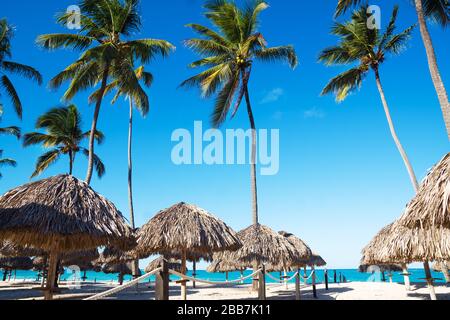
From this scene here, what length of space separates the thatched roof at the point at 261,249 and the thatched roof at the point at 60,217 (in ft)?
24.5

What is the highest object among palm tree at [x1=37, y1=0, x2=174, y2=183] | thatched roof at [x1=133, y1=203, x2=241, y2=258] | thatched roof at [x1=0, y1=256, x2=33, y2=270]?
palm tree at [x1=37, y1=0, x2=174, y2=183]

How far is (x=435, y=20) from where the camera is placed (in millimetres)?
13164

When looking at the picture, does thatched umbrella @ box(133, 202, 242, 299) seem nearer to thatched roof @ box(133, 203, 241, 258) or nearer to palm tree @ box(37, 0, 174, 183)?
thatched roof @ box(133, 203, 241, 258)

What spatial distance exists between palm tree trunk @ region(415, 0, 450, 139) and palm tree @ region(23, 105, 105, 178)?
2158cm

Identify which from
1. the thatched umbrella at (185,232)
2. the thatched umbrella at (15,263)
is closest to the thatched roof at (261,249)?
the thatched umbrella at (185,232)

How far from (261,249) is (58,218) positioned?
968 cm

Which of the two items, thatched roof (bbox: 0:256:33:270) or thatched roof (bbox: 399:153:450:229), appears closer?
thatched roof (bbox: 399:153:450:229)

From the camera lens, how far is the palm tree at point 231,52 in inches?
687

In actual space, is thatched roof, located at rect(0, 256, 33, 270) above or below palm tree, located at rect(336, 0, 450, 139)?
below

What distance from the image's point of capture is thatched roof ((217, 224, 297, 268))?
49.6 feet

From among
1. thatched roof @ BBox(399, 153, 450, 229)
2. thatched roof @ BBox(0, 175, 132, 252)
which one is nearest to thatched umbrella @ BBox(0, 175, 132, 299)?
thatched roof @ BBox(0, 175, 132, 252)

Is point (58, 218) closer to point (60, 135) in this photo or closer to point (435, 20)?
point (435, 20)
